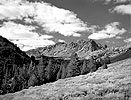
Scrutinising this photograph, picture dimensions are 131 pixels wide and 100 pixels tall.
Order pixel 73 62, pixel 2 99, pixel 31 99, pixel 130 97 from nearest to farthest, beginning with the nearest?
pixel 130 97 < pixel 31 99 < pixel 2 99 < pixel 73 62

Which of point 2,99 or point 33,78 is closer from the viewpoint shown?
point 2,99

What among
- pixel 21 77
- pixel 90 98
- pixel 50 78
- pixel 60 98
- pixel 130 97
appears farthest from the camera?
pixel 50 78

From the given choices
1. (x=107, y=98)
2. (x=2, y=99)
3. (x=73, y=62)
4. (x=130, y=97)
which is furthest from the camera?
(x=73, y=62)

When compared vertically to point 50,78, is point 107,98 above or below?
above

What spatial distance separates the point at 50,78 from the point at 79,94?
76575 millimetres

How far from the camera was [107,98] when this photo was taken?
1470 centimetres

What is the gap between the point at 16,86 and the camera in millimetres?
81812

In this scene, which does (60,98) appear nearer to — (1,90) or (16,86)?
(1,90)

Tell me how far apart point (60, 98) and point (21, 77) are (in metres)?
71.4

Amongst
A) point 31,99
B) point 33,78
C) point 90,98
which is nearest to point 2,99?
point 31,99

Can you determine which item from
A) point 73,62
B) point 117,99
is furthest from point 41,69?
point 117,99

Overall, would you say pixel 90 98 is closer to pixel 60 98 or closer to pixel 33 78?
pixel 60 98

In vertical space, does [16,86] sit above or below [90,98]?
below

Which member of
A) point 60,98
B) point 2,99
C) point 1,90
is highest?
point 60,98
